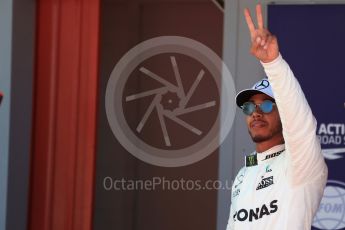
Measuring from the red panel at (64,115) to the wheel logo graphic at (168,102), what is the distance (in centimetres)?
100

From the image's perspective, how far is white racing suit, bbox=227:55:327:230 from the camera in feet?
8.61

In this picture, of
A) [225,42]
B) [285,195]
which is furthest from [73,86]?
[285,195]

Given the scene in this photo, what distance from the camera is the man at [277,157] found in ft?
8.57

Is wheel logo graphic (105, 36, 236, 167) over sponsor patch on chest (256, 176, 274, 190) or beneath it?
over

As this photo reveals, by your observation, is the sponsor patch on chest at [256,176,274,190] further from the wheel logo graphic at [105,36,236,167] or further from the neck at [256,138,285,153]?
the wheel logo graphic at [105,36,236,167]

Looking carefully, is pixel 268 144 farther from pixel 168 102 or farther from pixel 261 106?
pixel 168 102

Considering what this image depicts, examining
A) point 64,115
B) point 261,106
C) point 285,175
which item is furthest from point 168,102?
point 285,175

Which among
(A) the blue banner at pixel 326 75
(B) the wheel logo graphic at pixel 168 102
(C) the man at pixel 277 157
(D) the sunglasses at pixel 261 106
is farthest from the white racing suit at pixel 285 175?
(B) the wheel logo graphic at pixel 168 102

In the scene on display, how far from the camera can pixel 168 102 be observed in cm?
701

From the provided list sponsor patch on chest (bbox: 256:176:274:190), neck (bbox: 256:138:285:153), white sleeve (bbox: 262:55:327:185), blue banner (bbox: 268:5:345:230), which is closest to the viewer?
white sleeve (bbox: 262:55:327:185)

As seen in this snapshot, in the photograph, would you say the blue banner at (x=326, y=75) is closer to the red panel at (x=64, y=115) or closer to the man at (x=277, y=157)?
the red panel at (x=64, y=115)

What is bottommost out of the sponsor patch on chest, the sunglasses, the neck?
the sponsor patch on chest

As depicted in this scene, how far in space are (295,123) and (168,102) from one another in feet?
14.4

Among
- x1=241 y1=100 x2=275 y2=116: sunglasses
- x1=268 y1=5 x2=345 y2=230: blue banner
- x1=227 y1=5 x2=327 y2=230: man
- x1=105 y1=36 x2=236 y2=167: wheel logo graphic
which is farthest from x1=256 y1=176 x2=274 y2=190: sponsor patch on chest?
x1=105 y1=36 x2=236 y2=167: wheel logo graphic
